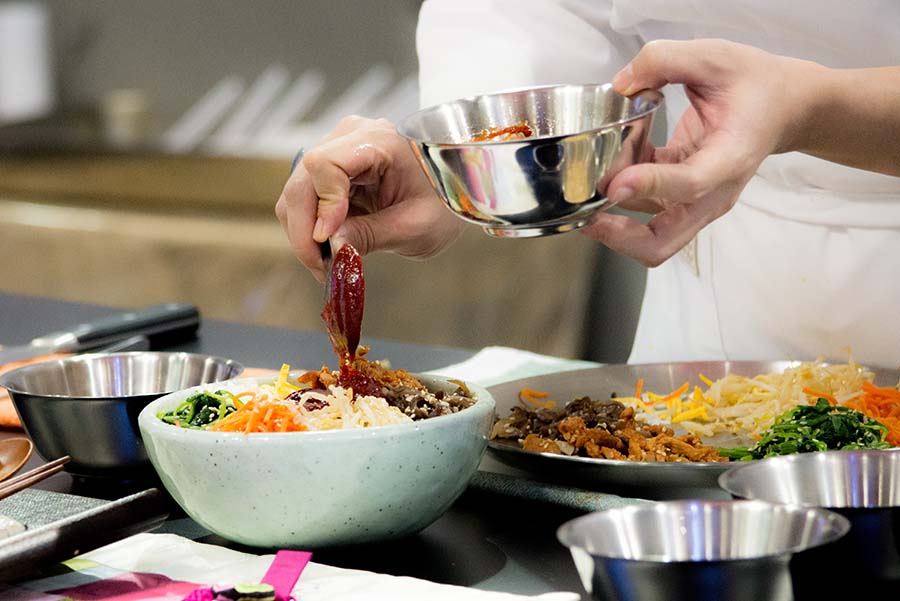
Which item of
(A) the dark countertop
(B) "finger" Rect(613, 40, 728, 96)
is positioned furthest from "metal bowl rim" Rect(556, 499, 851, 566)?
(B) "finger" Rect(613, 40, 728, 96)

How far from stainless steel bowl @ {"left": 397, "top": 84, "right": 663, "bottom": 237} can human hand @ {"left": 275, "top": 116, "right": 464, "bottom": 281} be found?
166 millimetres

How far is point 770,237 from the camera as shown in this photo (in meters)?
1.67

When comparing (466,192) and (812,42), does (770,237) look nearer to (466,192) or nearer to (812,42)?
(812,42)

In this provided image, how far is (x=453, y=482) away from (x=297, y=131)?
3918 millimetres

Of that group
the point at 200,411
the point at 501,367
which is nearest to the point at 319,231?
the point at 200,411

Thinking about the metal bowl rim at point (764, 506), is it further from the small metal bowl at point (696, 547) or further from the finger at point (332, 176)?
the finger at point (332, 176)

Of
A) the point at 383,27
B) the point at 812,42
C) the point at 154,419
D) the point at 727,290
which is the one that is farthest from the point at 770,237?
the point at 383,27

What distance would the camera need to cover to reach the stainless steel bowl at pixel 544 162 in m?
0.90

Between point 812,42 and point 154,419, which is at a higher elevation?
point 812,42

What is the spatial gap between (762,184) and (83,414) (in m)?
1.02

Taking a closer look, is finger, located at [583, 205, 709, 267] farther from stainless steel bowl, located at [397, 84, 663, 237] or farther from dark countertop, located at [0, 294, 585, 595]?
dark countertop, located at [0, 294, 585, 595]

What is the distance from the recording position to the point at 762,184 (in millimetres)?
1664

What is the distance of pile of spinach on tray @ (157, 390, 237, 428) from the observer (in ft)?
3.29

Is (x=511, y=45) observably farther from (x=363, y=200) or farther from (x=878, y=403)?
(x=878, y=403)
